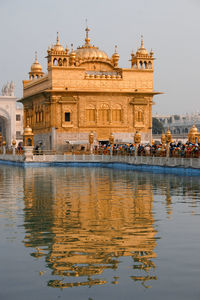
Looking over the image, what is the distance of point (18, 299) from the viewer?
5.58 metres

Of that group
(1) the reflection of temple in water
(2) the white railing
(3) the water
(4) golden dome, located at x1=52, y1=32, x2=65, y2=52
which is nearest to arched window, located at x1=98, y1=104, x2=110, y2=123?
(4) golden dome, located at x1=52, y1=32, x2=65, y2=52

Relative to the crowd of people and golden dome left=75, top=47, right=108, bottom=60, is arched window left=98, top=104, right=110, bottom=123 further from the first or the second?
the crowd of people

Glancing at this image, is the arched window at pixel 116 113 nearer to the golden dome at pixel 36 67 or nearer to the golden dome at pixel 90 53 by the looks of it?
the golden dome at pixel 90 53

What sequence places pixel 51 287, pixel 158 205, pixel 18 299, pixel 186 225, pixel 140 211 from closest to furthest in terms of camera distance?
1. pixel 18 299
2. pixel 51 287
3. pixel 186 225
4. pixel 140 211
5. pixel 158 205

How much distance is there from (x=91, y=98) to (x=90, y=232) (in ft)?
116

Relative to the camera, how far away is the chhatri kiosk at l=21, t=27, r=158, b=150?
43.3 metres

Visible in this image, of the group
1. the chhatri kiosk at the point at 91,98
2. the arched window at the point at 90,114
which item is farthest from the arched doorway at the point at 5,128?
the arched window at the point at 90,114

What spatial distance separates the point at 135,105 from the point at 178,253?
126 feet

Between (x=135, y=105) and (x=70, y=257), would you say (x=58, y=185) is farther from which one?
(x=135, y=105)

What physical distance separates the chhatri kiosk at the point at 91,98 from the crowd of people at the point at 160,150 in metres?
5.64

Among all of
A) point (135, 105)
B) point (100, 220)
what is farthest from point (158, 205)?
point (135, 105)

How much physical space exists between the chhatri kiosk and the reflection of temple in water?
27.5 meters

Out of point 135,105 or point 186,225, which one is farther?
point 135,105

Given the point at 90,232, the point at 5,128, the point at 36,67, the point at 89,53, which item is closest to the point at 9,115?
the point at 5,128
